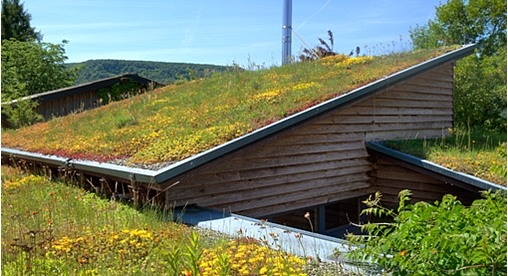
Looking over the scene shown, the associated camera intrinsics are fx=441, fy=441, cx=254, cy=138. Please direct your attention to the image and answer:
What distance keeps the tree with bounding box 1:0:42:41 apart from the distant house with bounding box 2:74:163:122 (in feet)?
75.4

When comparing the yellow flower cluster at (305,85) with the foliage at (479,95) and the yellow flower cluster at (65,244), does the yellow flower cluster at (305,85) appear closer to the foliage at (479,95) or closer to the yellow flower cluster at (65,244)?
the yellow flower cluster at (65,244)

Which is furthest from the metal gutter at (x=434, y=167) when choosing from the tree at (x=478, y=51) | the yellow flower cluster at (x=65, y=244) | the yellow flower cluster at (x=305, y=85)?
the tree at (x=478, y=51)

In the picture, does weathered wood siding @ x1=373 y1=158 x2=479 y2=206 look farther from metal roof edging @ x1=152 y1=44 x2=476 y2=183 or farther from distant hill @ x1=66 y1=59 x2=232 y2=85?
distant hill @ x1=66 y1=59 x2=232 y2=85

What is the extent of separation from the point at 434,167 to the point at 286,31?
26.5 ft

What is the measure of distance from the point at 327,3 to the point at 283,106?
23.4 ft

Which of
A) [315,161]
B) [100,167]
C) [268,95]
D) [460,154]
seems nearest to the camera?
[100,167]

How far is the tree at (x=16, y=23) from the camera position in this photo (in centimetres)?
3966

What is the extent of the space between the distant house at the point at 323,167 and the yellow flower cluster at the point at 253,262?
218 cm

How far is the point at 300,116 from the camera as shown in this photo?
756cm

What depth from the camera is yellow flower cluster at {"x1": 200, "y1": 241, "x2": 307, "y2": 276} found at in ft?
11.7

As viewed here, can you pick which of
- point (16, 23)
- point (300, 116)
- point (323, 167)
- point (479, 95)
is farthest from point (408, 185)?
point (16, 23)

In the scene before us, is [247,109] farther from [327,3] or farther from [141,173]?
[327,3]

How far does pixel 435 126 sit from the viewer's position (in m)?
11.2

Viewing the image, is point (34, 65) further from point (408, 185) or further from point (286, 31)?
point (408, 185)
